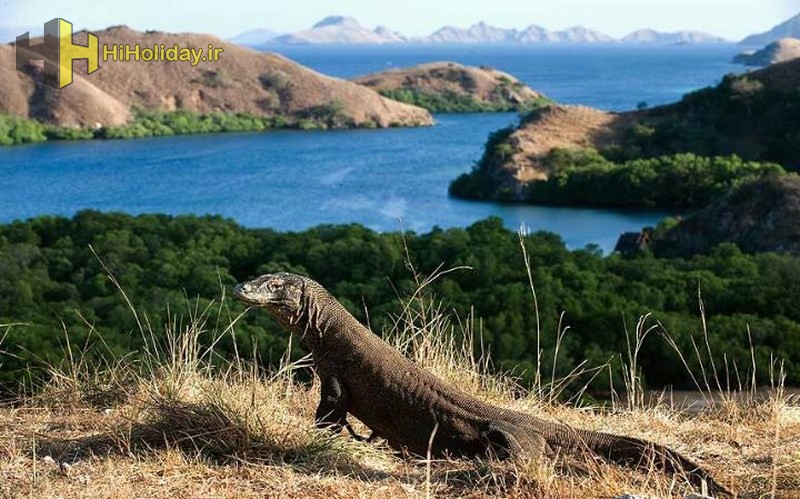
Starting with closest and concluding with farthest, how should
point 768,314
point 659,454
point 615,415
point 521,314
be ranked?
point 659,454, point 615,415, point 521,314, point 768,314

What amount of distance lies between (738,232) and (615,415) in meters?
29.5

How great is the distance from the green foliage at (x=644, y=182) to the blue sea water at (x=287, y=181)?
1.47m

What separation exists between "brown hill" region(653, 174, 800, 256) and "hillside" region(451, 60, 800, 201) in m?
20.3

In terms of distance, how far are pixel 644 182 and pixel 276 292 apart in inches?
1927

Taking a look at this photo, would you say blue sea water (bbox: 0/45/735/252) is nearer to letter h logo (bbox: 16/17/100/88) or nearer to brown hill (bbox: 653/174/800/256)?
brown hill (bbox: 653/174/800/256)

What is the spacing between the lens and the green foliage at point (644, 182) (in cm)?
4991

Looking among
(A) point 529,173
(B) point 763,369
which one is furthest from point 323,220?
(B) point 763,369

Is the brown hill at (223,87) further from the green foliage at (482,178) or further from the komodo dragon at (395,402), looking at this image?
the komodo dragon at (395,402)

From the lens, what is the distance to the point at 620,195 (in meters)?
52.4

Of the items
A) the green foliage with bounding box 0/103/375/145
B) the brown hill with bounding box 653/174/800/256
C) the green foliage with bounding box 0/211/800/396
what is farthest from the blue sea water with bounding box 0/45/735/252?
the green foliage with bounding box 0/211/800/396

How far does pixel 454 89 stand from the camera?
117000 millimetres

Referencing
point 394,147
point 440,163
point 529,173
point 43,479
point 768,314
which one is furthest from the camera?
point 394,147

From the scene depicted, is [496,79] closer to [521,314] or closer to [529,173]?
[529,173]

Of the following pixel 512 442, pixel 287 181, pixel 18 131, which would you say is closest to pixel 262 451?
pixel 512 442
